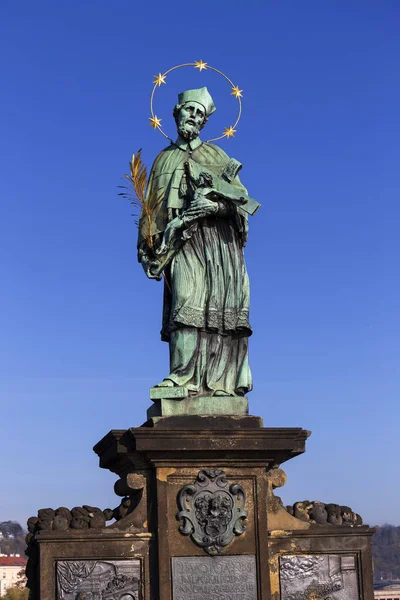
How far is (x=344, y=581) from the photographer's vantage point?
46.4 ft

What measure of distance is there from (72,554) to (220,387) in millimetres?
2661

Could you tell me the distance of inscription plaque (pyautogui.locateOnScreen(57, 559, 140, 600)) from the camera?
1333 cm

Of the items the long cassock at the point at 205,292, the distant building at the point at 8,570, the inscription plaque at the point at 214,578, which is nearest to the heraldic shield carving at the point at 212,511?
the inscription plaque at the point at 214,578

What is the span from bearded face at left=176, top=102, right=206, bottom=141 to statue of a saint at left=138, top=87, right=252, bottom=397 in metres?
0.01

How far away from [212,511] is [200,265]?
10.1 ft

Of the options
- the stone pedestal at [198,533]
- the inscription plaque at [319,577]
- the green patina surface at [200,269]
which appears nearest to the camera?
the stone pedestal at [198,533]

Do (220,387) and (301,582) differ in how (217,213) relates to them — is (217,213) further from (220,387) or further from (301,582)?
(301,582)

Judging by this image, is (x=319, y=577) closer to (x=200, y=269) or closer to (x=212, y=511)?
(x=212, y=511)

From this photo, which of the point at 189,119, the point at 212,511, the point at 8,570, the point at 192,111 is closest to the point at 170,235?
the point at 189,119

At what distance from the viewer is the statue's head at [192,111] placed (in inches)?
605

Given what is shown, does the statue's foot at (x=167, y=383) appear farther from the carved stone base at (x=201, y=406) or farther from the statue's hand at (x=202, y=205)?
the statue's hand at (x=202, y=205)

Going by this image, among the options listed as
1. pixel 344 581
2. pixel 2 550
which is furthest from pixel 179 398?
pixel 2 550

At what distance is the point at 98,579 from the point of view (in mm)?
13430

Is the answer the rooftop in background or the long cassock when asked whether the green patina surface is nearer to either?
the long cassock
